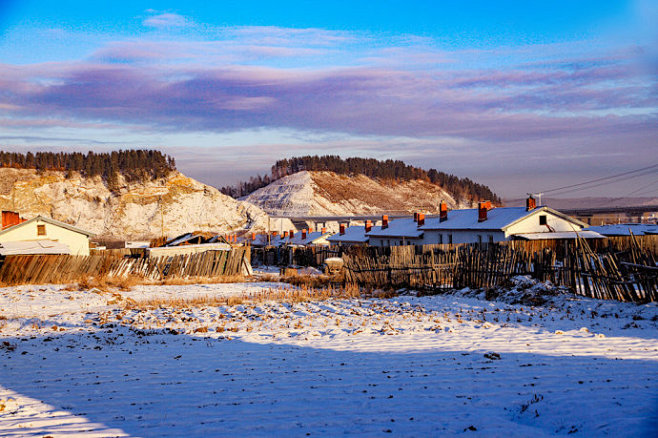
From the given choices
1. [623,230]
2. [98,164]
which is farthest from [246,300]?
[98,164]

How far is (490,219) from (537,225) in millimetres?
3404

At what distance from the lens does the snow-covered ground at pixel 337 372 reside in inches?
215

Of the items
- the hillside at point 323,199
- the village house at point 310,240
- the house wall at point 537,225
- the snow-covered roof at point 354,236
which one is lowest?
the village house at point 310,240

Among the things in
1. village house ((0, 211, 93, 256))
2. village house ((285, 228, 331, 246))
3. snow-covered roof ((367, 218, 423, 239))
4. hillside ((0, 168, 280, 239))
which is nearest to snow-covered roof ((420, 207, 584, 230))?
snow-covered roof ((367, 218, 423, 239))

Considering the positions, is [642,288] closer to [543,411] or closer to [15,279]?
[543,411]

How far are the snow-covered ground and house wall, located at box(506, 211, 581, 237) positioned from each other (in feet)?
83.5

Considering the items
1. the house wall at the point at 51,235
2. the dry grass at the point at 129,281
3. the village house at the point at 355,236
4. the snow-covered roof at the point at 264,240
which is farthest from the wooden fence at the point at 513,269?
the snow-covered roof at the point at 264,240

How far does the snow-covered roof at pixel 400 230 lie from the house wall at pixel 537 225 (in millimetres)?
8796

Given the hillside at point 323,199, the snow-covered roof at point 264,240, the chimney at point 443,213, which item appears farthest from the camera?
the hillside at point 323,199

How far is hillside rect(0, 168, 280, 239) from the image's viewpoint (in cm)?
9744

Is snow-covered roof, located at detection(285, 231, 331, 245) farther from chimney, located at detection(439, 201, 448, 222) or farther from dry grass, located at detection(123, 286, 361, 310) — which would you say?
dry grass, located at detection(123, 286, 361, 310)

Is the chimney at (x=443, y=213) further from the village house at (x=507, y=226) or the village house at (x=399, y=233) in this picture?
the village house at (x=399, y=233)

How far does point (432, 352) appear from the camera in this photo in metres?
9.04

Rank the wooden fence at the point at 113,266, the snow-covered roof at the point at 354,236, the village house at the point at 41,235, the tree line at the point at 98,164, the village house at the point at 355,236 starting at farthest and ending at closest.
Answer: the tree line at the point at 98,164 < the snow-covered roof at the point at 354,236 < the village house at the point at 355,236 < the village house at the point at 41,235 < the wooden fence at the point at 113,266
